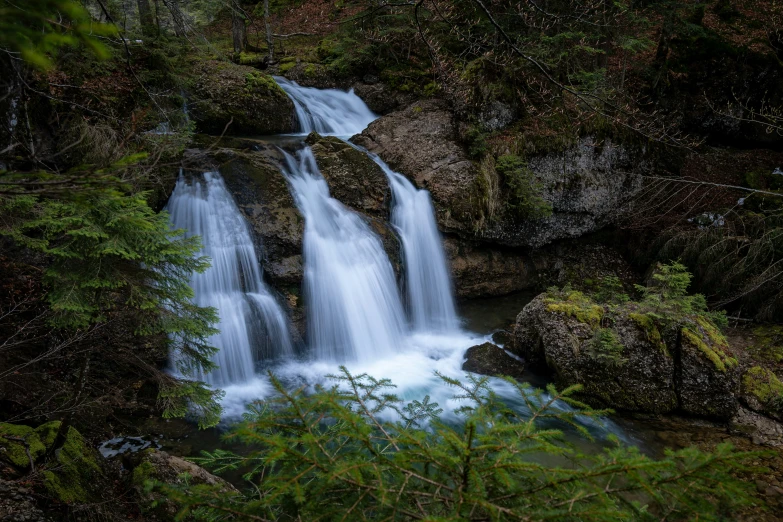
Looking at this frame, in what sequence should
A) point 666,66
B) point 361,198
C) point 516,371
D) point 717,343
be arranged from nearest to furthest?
point 717,343 < point 516,371 < point 361,198 < point 666,66

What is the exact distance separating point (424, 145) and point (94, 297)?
8.33 meters

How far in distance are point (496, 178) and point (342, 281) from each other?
4356 millimetres

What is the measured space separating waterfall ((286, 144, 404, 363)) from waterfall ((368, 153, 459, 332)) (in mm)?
588

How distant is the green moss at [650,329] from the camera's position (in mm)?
7066

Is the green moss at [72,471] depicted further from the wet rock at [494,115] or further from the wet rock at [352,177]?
the wet rock at [494,115]

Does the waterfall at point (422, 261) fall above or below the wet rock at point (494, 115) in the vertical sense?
below

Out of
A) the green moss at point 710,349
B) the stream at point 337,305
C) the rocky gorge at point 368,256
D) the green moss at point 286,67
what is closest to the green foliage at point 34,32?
the rocky gorge at point 368,256

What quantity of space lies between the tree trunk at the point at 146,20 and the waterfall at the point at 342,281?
13.1 feet

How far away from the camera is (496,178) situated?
33.1ft

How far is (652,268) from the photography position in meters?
10.6

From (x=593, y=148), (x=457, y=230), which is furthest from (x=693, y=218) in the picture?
(x=457, y=230)

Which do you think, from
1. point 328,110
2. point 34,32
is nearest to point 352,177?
point 328,110

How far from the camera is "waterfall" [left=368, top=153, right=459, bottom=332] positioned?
31.7 feet

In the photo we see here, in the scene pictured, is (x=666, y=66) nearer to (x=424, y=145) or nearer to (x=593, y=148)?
(x=593, y=148)
